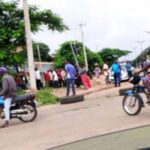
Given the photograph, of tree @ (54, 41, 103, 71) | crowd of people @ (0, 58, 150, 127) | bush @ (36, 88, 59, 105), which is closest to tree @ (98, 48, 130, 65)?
tree @ (54, 41, 103, 71)

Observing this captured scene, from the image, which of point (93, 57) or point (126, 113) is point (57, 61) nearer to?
point (93, 57)

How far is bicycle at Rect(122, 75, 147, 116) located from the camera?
1148 centimetres

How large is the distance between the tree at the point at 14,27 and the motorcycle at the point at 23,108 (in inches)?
448

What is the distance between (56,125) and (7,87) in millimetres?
1856

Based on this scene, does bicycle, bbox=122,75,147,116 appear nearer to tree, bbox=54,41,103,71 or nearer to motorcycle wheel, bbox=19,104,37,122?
motorcycle wheel, bbox=19,104,37,122

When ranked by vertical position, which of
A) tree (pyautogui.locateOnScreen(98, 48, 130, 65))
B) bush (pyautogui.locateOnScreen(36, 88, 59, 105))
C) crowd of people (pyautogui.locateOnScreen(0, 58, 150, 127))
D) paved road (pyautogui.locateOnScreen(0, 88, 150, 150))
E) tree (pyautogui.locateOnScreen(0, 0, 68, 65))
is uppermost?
tree (pyautogui.locateOnScreen(98, 48, 130, 65))


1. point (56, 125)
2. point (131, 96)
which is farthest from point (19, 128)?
point (131, 96)

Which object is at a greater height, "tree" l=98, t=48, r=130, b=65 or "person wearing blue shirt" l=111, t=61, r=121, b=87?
"tree" l=98, t=48, r=130, b=65

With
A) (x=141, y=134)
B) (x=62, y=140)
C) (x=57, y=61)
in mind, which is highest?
(x=57, y=61)

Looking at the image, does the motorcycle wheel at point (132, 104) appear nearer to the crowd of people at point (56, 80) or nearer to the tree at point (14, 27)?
the crowd of people at point (56, 80)

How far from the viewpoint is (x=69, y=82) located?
20.4m

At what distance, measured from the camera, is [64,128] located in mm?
10781

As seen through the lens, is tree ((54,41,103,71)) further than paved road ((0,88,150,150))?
Yes

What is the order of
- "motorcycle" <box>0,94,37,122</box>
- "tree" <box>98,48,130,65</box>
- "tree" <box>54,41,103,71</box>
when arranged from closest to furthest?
"motorcycle" <box>0,94,37,122</box>
"tree" <box>54,41,103,71</box>
"tree" <box>98,48,130,65</box>
